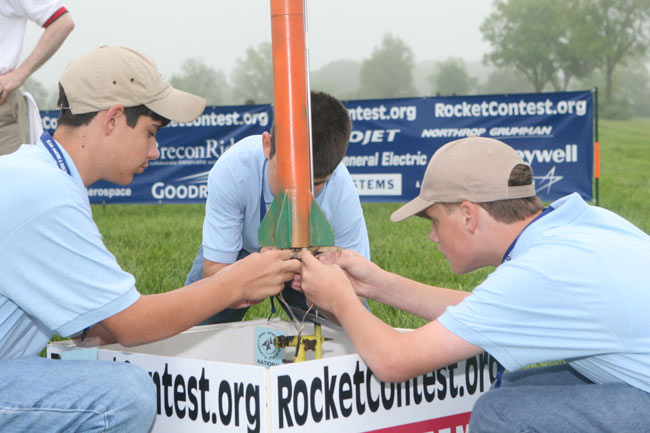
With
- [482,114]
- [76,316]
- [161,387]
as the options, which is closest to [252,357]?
[161,387]

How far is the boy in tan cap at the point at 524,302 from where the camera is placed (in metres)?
2.51

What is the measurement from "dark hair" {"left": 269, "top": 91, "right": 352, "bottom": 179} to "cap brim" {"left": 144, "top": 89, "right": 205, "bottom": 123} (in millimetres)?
538

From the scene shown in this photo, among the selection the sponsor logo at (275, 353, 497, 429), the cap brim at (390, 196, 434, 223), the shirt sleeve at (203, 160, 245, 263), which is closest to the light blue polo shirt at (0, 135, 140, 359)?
the sponsor logo at (275, 353, 497, 429)

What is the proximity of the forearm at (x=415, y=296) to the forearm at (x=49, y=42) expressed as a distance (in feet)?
9.27

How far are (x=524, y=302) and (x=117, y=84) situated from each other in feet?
5.15

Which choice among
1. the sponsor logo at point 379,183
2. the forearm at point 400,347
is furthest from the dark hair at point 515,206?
the sponsor logo at point 379,183

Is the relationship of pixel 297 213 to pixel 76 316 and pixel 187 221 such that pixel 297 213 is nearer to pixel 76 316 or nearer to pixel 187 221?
pixel 76 316

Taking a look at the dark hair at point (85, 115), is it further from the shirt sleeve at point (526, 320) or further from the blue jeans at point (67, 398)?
the shirt sleeve at point (526, 320)

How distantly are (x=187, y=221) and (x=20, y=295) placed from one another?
9268 mm

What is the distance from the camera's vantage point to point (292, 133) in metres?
3.05

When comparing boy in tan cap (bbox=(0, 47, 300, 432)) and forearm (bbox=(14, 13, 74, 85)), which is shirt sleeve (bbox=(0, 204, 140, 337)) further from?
forearm (bbox=(14, 13, 74, 85))

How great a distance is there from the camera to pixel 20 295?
251cm

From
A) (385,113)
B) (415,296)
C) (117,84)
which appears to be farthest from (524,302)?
(385,113)

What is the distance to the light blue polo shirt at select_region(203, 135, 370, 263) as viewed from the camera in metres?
4.10
